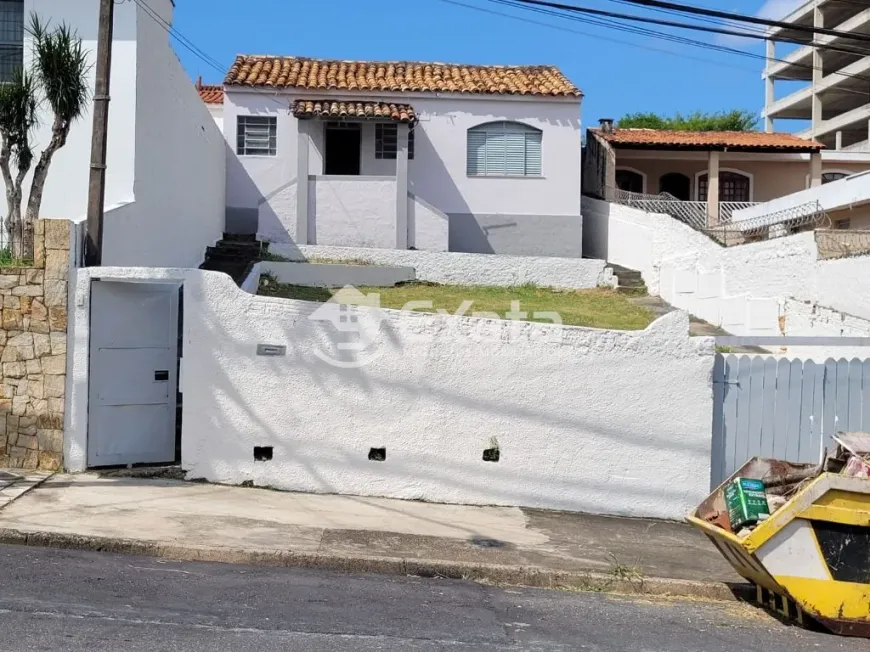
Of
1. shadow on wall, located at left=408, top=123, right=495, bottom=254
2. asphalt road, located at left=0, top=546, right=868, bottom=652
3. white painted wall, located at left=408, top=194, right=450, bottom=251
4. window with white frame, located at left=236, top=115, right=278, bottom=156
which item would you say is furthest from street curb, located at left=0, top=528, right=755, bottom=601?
window with white frame, located at left=236, top=115, right=278, bottom=156

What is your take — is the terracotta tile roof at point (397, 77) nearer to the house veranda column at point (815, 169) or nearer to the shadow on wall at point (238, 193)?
the shadow on wall at point (238, 193)

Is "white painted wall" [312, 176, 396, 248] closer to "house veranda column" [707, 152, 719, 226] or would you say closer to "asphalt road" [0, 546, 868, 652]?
"house veranda column" [707, 152, 719, 226]

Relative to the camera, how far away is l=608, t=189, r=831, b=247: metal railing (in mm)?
18531

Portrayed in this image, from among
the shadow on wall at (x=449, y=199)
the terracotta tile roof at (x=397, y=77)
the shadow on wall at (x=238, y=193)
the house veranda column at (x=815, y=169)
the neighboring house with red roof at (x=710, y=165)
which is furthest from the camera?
the house veranda column at (x=815, y=169)

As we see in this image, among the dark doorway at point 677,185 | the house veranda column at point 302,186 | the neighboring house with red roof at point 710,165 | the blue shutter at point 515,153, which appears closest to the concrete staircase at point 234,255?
the house veranda column at point 302,186

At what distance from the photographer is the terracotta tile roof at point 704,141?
963 inches

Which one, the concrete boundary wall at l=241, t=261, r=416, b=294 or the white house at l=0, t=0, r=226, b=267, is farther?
the concrete boundary wall at l=241, t=261, r=416, b=294

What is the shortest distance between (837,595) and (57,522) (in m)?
5.88

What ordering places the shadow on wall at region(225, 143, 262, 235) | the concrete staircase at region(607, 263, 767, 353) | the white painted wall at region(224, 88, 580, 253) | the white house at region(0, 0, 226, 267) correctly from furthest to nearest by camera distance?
the white painted wall at region(224, 88, 580, 253), the shadow on wall at region(225, 143, 262, 235), the concrete staircase at region(607, 263, 767, 353), the white house at region(0, 0, 226, 267)

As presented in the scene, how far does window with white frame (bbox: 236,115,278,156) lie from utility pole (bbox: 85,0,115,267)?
11.6 meters

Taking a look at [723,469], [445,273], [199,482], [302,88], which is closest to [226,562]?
[199,482]

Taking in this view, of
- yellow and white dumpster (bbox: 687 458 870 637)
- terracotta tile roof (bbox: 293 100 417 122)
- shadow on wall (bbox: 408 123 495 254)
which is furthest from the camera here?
shadow on wall (bbox: 408 123 495 254)

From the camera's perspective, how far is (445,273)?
18.6 meters

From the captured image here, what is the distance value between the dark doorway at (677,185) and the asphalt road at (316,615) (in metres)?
23.1
